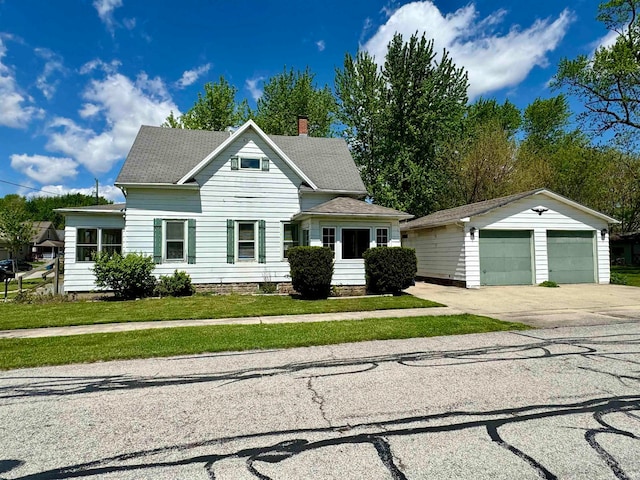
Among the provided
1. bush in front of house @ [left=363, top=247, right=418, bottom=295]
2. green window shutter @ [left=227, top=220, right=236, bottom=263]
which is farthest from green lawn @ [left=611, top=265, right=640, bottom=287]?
green window shutter @ [left=227, top=220, right=236, bottom=263]

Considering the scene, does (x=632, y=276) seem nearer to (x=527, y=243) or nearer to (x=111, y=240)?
(x=527, y=243)

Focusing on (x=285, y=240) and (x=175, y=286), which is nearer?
(x=175, y=286)

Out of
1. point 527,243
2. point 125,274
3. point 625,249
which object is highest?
point 527,243

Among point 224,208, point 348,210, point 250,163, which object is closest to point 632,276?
point 348,210

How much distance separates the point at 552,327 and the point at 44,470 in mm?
8785

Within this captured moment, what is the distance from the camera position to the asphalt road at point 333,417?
9.62ft

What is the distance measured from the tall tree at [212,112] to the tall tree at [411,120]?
11.6 meters

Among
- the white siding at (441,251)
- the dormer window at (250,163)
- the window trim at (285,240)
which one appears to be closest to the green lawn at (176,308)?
the window trim at (285,240)

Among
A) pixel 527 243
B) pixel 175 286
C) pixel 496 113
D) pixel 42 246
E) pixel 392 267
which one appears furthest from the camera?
pixel 42 246

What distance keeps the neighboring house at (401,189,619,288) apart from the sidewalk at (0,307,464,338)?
21.4ft

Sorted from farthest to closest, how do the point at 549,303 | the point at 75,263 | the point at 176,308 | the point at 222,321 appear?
the point at 75,263
the point at 549,303
the point at 176,308
the point at 222,321

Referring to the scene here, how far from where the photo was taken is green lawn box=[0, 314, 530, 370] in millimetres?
6539

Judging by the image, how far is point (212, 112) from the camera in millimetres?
32625

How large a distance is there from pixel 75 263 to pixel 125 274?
7.90 ft
